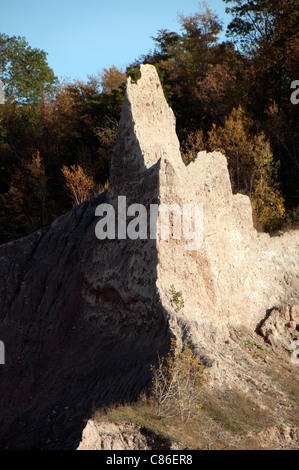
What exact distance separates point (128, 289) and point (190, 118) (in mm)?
28064

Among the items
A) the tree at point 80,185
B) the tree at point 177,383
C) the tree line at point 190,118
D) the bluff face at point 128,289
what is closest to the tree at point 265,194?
the tree line at point 190,118

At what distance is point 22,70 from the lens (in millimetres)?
49969

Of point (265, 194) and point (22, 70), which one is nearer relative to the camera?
point (265, 194)

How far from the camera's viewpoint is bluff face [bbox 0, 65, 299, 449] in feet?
48.1

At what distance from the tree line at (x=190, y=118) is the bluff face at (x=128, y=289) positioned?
1293 centimetres

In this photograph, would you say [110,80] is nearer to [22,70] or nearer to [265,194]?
[22,70]

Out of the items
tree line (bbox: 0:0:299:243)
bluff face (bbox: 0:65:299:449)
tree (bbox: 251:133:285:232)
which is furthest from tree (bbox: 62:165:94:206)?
bluff face (bbox: 0:65:299:449)

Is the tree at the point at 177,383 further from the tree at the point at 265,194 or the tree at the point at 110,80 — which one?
the tree at the point at 110,80

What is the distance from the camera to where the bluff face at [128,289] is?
48.1 ft

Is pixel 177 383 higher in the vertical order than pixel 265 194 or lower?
lower

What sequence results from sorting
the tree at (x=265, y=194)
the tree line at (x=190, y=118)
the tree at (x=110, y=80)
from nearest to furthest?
1. the tree at (x=265, y=194)
2. the tree line at (x=190, y=118)
3. the tree at (x=110, y=80)

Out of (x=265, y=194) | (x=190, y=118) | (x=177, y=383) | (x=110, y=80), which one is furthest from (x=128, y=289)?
(x=110, y=80)

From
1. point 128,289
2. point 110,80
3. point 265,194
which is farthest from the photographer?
point 110,80

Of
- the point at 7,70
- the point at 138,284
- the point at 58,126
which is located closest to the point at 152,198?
the point at 138,284
